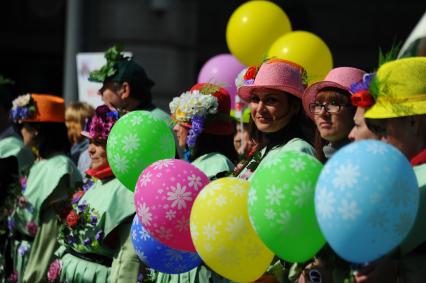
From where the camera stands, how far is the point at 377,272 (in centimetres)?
390

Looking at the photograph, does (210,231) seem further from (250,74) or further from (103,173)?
(103,173)

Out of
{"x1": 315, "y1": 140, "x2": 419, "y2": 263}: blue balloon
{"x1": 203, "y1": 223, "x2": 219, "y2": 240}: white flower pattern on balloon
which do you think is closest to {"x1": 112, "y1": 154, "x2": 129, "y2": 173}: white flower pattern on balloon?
{"x1": 203, "y1": 223, "x2": 219, "y2": 240}: white flower pattern on balloon

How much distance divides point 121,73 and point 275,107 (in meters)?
2.18

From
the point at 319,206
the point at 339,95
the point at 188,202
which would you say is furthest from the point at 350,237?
the point at 339,95

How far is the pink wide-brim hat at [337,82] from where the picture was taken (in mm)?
5059

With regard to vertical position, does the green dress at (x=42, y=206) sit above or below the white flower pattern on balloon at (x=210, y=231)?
below

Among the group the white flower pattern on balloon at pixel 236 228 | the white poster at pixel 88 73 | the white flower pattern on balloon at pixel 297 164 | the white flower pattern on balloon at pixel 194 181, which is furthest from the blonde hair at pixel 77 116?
the white flower pattern on balloon at pixel 297 164

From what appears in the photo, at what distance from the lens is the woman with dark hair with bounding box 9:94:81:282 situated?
7.09 m

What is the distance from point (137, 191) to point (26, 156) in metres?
3.27

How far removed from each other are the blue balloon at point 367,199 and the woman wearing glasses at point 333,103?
4.81 feet

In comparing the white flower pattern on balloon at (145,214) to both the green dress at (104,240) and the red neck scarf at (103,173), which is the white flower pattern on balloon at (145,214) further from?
the red neck scarf at (103,173)

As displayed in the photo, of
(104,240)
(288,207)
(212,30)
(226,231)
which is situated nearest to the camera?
(288,207)

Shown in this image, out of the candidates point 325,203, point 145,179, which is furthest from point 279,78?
point 325,203

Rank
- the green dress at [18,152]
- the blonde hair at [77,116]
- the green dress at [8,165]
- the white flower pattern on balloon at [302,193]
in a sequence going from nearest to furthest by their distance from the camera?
the white flower pattern on balloon at [302,193], the green dress at [8,165], the green dress at [18,152], the blonde hair at [77,116]
